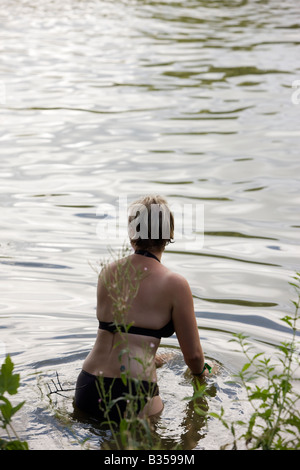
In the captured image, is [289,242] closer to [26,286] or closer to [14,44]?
[26,286]

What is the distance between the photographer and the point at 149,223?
396 cm

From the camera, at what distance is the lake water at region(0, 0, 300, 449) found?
4887 mm

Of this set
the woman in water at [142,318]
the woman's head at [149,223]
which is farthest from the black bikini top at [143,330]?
the woman's head at [149,223]

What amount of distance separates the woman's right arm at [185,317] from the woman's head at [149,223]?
0.23 meters

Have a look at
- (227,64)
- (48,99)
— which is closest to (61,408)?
(48,99)

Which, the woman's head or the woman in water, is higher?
the woman's head

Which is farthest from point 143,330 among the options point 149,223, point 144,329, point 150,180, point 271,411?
point 150,180

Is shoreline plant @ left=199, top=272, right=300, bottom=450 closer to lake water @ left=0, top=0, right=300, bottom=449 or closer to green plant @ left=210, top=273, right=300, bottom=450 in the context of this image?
green plant @ left=210, top=273, right=300, bottom=450

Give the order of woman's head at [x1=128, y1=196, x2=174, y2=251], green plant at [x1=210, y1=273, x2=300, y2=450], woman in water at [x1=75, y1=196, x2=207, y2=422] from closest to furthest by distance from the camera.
Result: 1. green plant at [x1=210, y1=273, x2=300, y2=450]
2. woman in water at [x1=75, y1=196, x2=207, y2=422]
3. woman's head at [x1=128, y1=196, x2=174, y2=251]

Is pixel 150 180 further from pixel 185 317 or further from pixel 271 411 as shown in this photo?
pixel 271 411

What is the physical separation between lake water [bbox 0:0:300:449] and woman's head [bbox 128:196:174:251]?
98 cm

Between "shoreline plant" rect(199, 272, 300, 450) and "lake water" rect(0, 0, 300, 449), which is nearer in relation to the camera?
"shoreline plant" rect(199, 272, 300, 450)

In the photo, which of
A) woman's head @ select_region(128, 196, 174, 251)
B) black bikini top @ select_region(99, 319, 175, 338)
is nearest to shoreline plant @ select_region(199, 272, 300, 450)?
black bikini top @ select_region(99, 319, 175, 338)

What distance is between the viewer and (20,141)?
10.4 m
